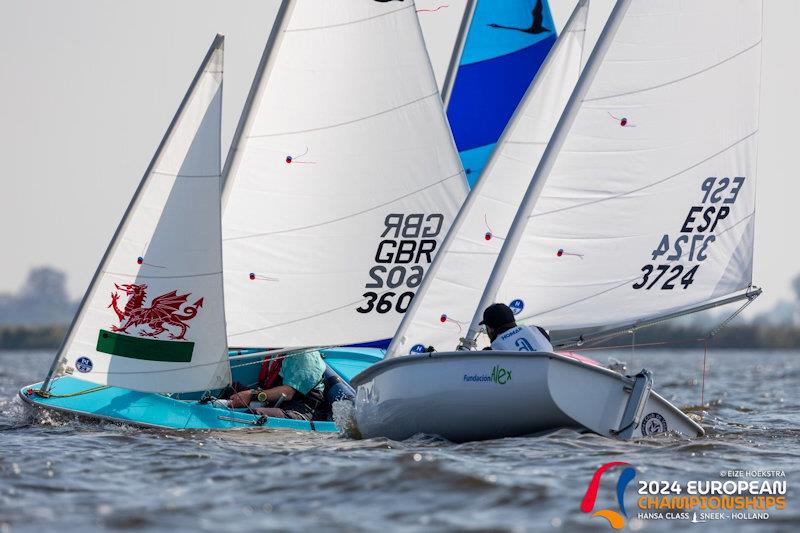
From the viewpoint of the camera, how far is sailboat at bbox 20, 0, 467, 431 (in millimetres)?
12484

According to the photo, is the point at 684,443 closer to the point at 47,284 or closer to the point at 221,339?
the point at 221,339

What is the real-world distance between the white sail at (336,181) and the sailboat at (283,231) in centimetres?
1

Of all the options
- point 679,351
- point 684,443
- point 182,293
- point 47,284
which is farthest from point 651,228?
point 47,284

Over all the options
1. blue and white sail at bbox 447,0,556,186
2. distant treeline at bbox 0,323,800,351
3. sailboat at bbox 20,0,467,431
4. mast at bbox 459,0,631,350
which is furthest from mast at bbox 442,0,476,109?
distant treeline at bbox 0,323,800,351

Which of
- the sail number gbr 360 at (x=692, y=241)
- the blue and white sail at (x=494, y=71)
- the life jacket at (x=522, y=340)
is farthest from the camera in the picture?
the blue and white sail at (x=494, y=71)

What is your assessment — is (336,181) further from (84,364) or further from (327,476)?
(327,476)

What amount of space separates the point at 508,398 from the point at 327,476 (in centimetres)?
212

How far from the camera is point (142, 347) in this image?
1248 centimetres

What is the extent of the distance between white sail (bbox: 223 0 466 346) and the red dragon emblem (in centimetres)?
82

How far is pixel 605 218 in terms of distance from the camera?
38.9 feet

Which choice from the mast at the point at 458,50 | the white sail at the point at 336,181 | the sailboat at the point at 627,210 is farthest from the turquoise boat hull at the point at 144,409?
the mast at the point at 458,50

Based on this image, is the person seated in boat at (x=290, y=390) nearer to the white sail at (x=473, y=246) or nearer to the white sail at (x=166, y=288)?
the white sail at (x=166, y=288)

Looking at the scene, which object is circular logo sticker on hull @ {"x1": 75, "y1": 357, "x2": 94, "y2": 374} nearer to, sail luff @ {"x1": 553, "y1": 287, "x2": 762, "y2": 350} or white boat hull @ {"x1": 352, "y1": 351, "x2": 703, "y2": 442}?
white boat hull @ {"x1": 352, "y1": 351, "x2": 703, "y2": 442}

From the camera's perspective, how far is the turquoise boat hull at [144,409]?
40.3 feet
